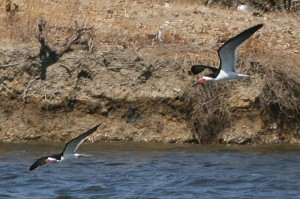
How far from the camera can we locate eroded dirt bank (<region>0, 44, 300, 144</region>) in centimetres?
1747

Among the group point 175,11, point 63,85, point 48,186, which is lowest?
point 48,186

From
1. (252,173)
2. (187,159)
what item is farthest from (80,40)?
(252,173)

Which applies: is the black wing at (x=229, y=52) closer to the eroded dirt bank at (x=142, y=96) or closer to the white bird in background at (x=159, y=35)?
the eroded dirt bank at (x=142, y=96)

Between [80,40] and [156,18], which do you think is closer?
[80,40]

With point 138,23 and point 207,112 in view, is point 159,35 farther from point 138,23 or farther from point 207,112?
point 207,112

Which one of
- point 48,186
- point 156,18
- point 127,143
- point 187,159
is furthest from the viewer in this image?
point 156,18

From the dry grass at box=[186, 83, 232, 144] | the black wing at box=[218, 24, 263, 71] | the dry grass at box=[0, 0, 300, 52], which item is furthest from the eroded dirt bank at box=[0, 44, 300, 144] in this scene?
the black wing at box=[218, 24, 263, 71]

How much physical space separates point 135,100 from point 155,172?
2338mm

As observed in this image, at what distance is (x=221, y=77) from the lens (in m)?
15.3

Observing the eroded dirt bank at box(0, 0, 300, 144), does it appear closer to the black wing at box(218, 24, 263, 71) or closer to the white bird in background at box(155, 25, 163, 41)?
the white bird in background at box(155, 25, 163, 41)

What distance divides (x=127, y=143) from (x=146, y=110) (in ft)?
2.23

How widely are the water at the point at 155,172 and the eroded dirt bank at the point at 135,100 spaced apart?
1.14 feet

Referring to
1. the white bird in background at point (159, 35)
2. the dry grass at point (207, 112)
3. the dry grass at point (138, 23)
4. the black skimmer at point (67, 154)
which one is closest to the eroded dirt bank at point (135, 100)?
the dry grass at point (207, 112)

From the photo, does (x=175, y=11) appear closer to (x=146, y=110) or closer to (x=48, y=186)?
(x=146, y=110)
